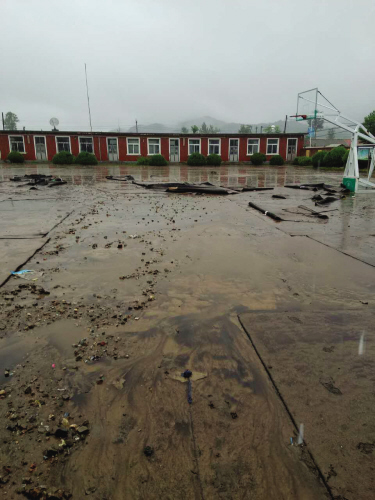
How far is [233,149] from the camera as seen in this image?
36312mm

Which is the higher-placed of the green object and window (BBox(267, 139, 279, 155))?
window (BBox(267, 139, 279, 155))

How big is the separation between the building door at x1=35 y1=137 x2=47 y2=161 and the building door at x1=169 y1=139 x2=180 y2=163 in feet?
44.0

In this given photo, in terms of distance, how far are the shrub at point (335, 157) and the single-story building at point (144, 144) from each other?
33.4ft

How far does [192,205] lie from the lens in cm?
738

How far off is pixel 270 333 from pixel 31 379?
55.0 inches

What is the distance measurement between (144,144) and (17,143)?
13.2 metres

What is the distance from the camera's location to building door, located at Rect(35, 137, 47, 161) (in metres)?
33.4

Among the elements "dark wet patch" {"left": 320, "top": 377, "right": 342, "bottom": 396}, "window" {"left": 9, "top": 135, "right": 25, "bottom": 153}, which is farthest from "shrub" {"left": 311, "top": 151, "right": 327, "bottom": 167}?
"window" {"left": 9, "top": 135, "right": 25, "bottom": 153}

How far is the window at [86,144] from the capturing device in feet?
112

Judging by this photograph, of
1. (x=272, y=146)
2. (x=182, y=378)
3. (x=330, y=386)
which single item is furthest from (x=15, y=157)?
(x=330, y=386)

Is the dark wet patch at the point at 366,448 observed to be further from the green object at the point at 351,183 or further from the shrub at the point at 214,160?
the shrub at the point at 214,160

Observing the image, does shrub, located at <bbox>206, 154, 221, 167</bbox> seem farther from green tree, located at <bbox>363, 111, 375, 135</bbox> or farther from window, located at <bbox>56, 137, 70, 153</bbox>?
green tree, located at <bbox>363, 111, 375, 135</bbox>

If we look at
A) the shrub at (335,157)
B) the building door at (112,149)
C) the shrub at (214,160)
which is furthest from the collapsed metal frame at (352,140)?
the building door at (112,149)

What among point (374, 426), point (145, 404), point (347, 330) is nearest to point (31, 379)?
point (145, 404)
